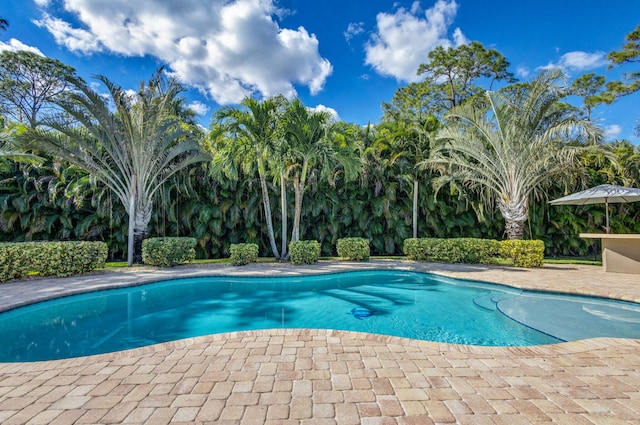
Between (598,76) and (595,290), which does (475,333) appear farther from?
(598,76)

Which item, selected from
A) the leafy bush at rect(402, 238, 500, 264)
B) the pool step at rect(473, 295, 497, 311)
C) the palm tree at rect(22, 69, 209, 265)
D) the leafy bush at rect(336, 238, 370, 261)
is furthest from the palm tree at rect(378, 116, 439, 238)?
the palm tree at rect(22, 69, 209, 265)

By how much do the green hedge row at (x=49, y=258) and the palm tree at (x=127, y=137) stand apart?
143cm

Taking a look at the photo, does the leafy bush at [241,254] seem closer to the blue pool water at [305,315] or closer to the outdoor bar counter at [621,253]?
the blue pool water at [305,315]

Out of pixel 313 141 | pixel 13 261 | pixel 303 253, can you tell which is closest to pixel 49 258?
pixel 13 261

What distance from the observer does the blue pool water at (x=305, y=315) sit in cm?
449

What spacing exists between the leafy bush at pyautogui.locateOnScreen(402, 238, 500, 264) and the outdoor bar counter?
279 centimetres

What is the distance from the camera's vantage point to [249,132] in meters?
10.5

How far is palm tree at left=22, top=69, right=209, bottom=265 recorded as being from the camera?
916cm

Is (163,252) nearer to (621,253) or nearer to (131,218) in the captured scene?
(131,218)

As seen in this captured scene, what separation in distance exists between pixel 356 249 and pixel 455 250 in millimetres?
3650

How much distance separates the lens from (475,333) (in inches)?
186

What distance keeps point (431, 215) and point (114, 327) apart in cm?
1218

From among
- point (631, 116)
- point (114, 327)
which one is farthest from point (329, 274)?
point (631, 116)

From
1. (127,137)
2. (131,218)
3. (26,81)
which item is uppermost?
(26,81)
